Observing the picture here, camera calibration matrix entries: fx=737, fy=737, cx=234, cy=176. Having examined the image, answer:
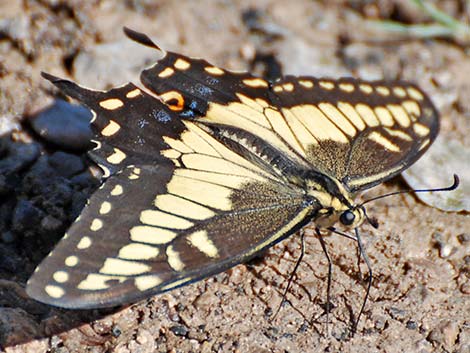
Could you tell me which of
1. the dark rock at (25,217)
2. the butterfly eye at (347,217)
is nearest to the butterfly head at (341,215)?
the butterfly eye at (347,217)

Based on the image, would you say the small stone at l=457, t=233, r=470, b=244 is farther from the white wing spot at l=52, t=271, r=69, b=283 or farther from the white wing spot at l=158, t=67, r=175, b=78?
the white wing spot at l=52, t=271, r=69, b=283

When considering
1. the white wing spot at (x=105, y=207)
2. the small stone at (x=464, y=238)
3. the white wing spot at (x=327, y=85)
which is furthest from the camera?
the white wing spot at (x=327, y=85)

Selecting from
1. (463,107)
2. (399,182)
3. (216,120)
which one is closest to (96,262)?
(216,120)

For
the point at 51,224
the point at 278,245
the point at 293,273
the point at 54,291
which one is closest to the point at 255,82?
the point at 278,245

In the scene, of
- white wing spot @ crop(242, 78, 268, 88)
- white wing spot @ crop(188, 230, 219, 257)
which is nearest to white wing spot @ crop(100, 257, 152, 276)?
white wing spot @ crop(188, 230, 219, 257)

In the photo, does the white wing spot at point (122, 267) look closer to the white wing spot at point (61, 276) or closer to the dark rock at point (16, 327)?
the white wing spot at point (61, 276)

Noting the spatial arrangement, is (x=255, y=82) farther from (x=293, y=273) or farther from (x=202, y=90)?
(x=293, y=273)
